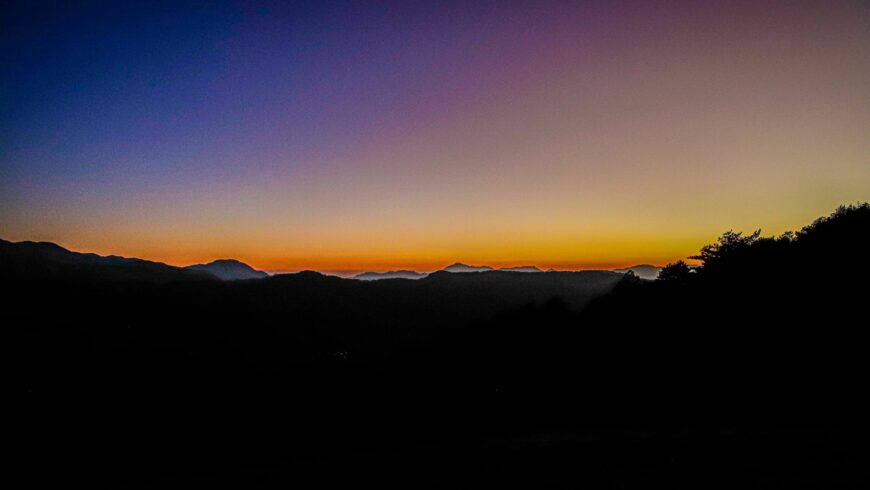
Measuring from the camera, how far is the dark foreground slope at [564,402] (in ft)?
47.1

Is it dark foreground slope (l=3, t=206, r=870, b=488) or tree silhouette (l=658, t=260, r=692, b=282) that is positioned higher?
tree silhouette (l=658, t=260, r=692, b=282)

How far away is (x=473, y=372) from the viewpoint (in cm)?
5228

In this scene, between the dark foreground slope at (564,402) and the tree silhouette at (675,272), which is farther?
the tree silhouette at (675,272)

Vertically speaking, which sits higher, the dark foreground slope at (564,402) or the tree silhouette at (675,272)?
the tree silhouette at (675,272)

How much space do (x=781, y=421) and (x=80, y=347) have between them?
533ft

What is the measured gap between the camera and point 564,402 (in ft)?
118

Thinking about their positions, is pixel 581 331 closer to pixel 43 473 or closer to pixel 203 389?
pixel 43 473

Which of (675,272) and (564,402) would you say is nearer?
(564,402)

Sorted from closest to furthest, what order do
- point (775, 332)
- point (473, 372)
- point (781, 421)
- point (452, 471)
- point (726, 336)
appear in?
point (452, 471), point (781, 421), point (775, 332), point (726, 336), point (473, 372)

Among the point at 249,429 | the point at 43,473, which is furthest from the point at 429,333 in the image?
the point at 43,473

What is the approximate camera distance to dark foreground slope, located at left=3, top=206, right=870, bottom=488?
14344mm

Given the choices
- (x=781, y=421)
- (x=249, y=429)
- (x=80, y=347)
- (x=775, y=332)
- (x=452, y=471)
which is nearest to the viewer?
(x=452, y=471)

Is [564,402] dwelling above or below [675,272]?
below

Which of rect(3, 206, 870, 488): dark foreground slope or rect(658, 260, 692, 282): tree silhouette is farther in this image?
rect(658, 260, 692, 282): tree silhouette
